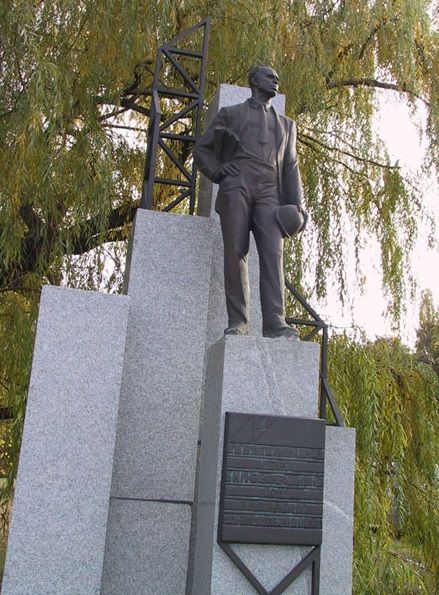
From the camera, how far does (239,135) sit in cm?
446

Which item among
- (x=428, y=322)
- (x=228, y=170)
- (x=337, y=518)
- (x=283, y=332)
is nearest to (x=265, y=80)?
(x=228, y=170)

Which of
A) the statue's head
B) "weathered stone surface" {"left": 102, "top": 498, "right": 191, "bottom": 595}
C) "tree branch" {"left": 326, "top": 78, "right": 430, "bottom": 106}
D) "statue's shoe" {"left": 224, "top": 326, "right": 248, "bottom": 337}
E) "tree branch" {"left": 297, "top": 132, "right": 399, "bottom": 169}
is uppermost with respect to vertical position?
"tree branch" {"left": 326, "top": 78, "right": 430, "bottom": 106}

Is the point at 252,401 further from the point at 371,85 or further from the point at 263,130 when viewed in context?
the point at 371,85

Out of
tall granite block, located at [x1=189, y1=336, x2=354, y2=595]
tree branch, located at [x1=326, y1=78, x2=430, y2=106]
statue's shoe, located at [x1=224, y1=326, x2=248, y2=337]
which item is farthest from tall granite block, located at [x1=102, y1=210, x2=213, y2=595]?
tree branch, located at [x1=326, y1=78, x2=430, y2=106]

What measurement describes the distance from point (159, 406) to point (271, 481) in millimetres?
1040

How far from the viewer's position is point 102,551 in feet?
13.4

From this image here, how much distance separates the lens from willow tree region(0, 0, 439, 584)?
5.40 m

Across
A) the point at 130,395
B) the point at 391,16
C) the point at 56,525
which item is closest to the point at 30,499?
the point at 56,525

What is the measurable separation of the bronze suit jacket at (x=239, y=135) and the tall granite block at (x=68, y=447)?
103cm

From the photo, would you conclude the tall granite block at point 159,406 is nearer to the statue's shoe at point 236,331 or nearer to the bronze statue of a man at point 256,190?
the bronze statue of a man at point 256,190

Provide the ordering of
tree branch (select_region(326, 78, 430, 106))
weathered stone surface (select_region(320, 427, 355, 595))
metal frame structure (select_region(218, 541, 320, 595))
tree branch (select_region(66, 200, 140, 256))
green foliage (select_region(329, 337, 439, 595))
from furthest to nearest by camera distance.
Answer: tree branch (select_region(326, 78, 430, 106)), tree branch (select_region(66, 200, 140, 256)), green foliage (select_region(329, 337, 439, 595)), weathered stone surface (select_region(320, 427, 355, 595)), metal frame structure (select_region(218, 541, 320, 595))

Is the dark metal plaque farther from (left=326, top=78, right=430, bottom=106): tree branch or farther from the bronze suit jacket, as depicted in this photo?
(left=326, top=78, right=430, bottom=106): tree branch

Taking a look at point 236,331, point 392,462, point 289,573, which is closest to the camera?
point 289,573

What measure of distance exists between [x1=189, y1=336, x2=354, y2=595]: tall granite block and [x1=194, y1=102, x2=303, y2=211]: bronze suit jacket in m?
1.03
